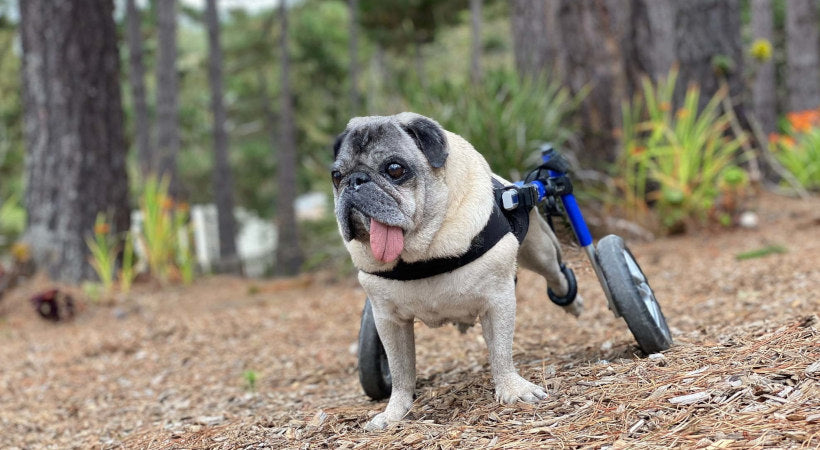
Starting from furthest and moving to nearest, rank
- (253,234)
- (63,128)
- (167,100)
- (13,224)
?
(253,234), (13,224), (167,100), (63,128)

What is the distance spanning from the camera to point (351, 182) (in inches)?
101

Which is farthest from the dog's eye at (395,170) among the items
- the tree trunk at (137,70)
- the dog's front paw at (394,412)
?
the tree trunk at (137,70)

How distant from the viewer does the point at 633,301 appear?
313 centimetres

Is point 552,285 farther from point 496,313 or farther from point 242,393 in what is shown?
point 242,393

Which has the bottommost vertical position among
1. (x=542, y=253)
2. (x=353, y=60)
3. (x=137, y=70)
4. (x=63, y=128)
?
(x=542, y=253)

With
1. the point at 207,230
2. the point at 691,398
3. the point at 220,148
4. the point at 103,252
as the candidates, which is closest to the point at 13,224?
the point at 220,148

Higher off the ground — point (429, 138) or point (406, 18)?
point (406, 18)

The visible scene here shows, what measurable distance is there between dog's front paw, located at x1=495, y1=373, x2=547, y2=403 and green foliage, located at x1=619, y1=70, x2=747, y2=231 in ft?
14.6

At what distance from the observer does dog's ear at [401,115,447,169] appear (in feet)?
8.64

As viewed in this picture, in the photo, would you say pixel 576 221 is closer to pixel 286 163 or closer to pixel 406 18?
pixel 286 163

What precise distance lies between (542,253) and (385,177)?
103 cm

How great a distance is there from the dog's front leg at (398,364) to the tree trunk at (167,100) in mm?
10747

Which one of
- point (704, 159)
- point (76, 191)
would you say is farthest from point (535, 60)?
point (76, 191)

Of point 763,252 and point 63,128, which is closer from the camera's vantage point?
point 763,252
